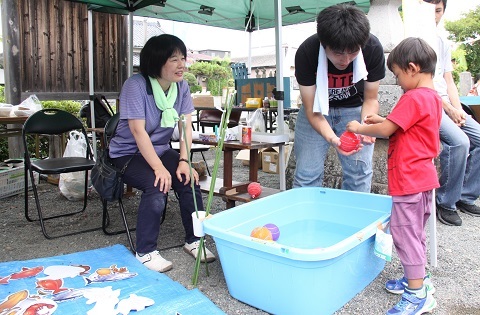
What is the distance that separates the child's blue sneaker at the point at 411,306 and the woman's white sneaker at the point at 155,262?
122 centimetres

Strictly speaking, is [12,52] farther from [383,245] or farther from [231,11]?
[383,245]

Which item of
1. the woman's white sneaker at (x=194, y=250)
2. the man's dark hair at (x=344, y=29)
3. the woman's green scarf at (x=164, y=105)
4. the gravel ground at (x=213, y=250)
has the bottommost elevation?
the gravel ground at (x=213, y=250)

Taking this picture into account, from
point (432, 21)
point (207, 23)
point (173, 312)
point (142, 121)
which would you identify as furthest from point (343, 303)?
point (207, 23)

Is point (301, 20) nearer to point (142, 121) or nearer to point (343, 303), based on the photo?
point (142, 121)

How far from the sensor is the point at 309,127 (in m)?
2.56

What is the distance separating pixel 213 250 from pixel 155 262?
44 cm

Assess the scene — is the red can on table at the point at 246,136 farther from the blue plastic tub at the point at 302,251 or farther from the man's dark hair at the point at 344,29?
the man's dark hair at the point at 344,29

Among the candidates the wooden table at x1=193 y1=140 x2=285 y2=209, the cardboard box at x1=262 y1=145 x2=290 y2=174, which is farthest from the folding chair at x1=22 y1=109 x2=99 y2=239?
the cardboard box at x1=262 y1=145 x2=290 y2=174

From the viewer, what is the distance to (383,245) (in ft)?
6.27

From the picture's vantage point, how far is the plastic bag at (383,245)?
6.21ft

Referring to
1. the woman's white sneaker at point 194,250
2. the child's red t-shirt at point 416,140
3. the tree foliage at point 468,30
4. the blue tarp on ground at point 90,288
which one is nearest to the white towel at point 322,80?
the child's red t-shirt at point 416,140

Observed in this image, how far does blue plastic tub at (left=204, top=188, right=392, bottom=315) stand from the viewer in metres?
1.72

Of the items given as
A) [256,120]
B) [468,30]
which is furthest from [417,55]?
[468,30]

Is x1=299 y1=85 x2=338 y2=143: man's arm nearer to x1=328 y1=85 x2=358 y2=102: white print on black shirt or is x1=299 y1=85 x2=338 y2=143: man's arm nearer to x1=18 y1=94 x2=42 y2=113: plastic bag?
x1=328 y1=85 x2=358 y2=102: white print on black shirt
